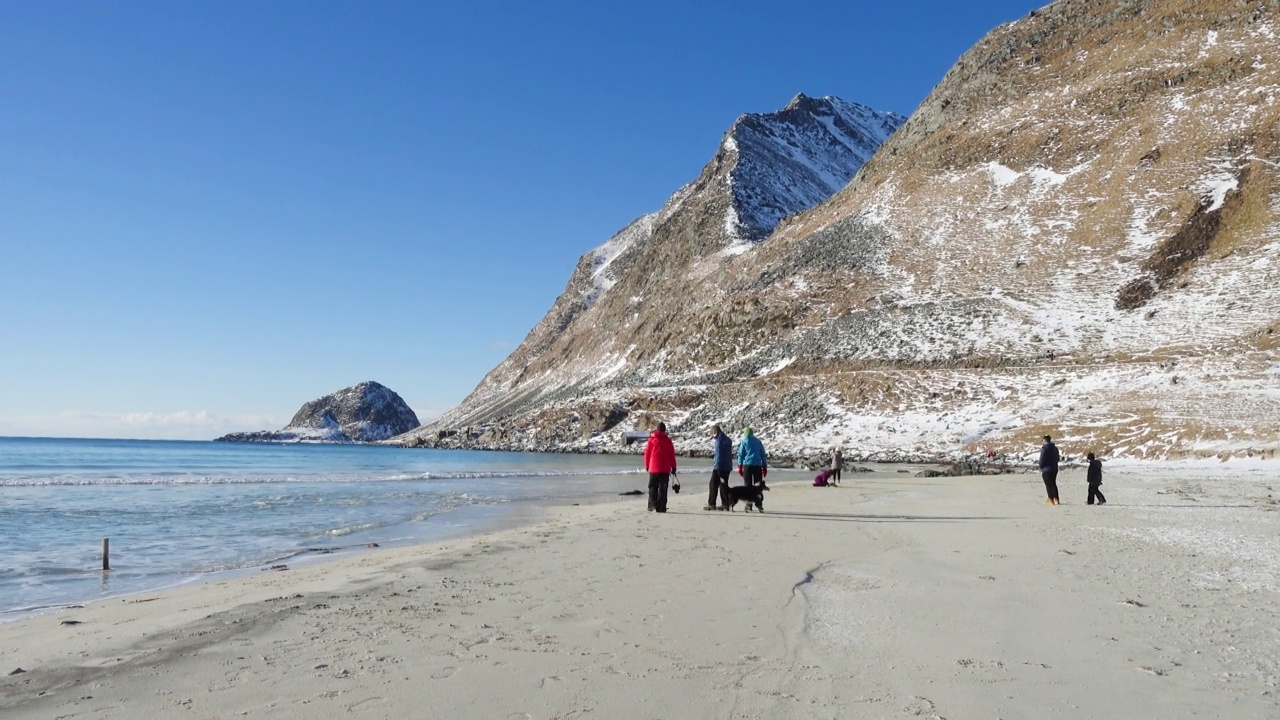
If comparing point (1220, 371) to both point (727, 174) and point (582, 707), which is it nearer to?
point (582, 707)

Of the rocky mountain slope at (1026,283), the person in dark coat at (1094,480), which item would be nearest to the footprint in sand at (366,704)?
the person in dark coat at (1094,480)

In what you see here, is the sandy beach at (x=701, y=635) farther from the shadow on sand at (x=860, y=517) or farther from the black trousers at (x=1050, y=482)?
the black trousers at (x=1050, y=482)

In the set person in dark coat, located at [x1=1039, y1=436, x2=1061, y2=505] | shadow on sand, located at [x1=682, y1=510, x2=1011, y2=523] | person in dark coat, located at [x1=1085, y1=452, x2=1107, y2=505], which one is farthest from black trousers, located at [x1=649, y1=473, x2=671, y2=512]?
person in dark coat, located at [x1=1085, y1=452, x2=1107, y2=505]

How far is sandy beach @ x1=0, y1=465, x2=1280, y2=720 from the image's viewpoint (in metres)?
5.36

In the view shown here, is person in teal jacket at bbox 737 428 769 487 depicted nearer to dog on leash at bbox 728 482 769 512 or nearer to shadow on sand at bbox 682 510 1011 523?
dog on leash at bbox 728 482 769 512

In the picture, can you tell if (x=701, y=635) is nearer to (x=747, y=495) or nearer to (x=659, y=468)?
(x=659, y=468)

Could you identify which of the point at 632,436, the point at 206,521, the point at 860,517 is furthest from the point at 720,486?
the point at 632,436

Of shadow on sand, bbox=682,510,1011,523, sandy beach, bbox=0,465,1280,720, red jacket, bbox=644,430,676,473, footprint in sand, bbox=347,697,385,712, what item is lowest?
shadow on sand, bbox=682,510,1011,523

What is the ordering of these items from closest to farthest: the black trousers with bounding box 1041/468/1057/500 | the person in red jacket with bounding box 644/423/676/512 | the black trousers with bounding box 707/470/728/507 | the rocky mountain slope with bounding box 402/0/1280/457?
the person in red jacket with bounding box 644/423/676/512
the black trousers with bounding box 707/470/728/507
the black trousers with bounding box 1041/468/1057/500
the rocky mountain slope with bounding box 402/0/1280/457

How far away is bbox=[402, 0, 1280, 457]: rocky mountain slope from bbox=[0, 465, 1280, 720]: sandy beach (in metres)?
27.7

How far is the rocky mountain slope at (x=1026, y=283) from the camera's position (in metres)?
45.4

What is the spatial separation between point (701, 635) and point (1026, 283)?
61.5m

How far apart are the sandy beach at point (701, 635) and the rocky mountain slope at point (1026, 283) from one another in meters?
27.7

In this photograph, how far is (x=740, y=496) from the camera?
19109mm
